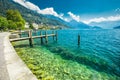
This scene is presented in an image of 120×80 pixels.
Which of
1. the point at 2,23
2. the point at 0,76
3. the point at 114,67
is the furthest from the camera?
the point at 2,23

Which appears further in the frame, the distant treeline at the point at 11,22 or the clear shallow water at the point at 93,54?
the distant treeline at the point at 11,22

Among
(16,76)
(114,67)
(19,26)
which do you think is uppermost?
(19,26)

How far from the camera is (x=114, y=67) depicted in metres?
13.4

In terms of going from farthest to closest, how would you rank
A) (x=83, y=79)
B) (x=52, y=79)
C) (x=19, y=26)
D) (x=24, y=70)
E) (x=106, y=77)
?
(x=19, y=26) → (x=106, y=77) → (x=83, y=79) → (x=52, y=79) → (x=24, y=70)

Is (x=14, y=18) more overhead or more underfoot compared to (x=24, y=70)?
more overhead

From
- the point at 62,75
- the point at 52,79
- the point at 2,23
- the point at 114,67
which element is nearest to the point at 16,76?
the point at 52,79

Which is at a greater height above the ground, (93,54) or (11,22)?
(11,22)

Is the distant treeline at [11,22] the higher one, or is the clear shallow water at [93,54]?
the distant treeline at [11,22]

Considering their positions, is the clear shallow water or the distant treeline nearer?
the clear shallow water

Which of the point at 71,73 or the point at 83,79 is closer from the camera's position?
the point at 83,79

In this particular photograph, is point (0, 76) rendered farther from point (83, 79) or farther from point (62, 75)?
point (83, 79)

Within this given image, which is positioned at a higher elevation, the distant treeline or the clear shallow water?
the distant treeline

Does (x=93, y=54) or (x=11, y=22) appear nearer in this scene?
(x=93, y=54)

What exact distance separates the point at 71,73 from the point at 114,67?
5.98 meters
